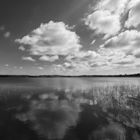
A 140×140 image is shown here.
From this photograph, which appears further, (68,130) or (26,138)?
(68,130)

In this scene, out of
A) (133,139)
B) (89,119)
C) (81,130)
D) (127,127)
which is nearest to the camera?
(133,139)

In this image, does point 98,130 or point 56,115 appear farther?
point 56,115

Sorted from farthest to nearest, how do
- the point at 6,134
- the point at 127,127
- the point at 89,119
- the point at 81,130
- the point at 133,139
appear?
1. the point at 89,119
2. the point at 127,127
3. the point at 81,130
4. the point at 6,134
5. the point at 133,139

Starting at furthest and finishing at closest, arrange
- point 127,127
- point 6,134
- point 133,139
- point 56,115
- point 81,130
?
point 56,115 → point 127,127 → point 81,130 → point 6,134 → point 133,139

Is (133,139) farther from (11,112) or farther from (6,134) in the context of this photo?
(11,112)

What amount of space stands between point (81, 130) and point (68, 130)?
3.32 feet

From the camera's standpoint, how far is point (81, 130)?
904cm

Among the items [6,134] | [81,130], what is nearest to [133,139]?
[81,130]

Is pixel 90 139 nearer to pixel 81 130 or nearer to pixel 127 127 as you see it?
pixel 81 130

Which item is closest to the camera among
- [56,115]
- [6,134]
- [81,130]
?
[6,134]

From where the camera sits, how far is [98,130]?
9195 mm

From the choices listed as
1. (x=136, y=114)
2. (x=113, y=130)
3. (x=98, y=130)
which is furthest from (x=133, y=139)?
(x=136, y=114)

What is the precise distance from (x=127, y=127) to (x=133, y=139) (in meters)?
1.85

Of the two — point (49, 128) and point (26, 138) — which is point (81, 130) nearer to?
point (49, 128)
